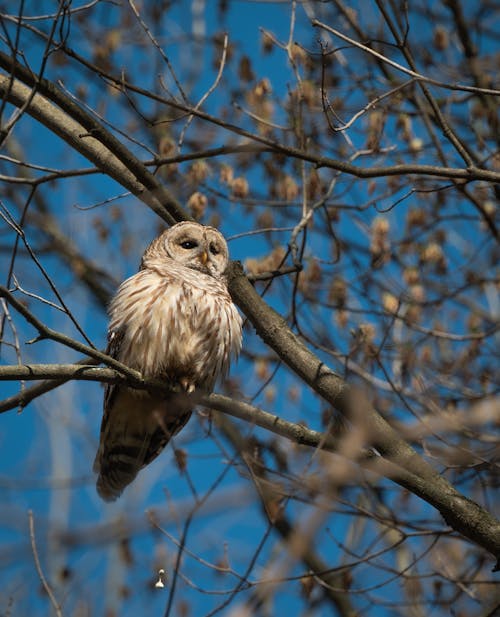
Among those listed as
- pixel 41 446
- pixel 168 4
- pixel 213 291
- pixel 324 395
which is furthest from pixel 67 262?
pixel 324 395

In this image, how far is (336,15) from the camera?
7.34m

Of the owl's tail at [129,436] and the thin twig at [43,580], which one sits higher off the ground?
the owl's tail at [129,436]

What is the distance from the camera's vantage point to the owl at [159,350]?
5.15 meters

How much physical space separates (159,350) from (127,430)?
773 mm

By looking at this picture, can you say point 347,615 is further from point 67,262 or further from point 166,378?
point 67,262

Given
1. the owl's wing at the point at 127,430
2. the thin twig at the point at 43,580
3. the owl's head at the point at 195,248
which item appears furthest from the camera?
the owl's head at the point at 195,248

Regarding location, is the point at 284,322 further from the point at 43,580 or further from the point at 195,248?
the point at 43,580

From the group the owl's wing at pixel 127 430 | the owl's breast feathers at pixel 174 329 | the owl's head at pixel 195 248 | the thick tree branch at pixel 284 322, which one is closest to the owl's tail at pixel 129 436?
the owl's wing at pixel 127 430

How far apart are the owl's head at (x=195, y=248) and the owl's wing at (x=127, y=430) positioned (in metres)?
0.94

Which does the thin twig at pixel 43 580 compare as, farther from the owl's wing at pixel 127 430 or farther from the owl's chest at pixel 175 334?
the owl's chest at pixel 175 334

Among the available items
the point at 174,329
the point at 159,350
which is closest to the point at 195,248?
the point at 174,329

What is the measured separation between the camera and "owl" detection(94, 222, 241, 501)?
5152mm

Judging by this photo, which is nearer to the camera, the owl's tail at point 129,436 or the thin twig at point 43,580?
the thin twig at point 43,580

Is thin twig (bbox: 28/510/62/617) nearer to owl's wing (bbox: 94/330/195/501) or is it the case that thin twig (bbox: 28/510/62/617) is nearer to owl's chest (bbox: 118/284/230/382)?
owl's wing (bbox: 94/330/195/501)
